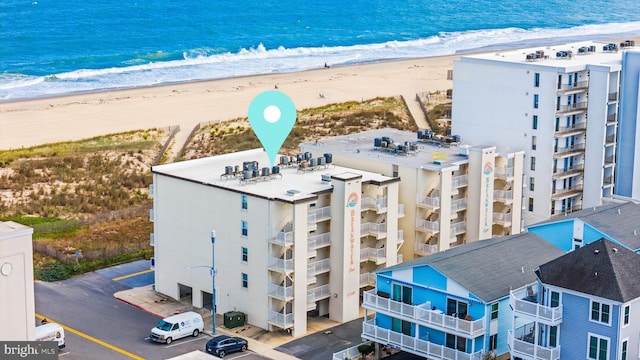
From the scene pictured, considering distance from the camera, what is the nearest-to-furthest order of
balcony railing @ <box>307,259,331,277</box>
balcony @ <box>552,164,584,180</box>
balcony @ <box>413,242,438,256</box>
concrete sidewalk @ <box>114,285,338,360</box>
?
1. concrete sidewalk @ <box>114,285,338,360</box>
2. balcony railing @ <box>307,259,331,277</box>
3. balcony @ <box>413,242,438,256</box>
4. balcony @ <box>552,164,584,180</box>

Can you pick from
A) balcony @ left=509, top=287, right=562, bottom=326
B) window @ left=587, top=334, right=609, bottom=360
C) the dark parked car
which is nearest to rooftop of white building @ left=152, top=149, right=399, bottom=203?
the dark parked car

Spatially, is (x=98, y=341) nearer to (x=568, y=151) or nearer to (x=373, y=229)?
(x=373, y=229)

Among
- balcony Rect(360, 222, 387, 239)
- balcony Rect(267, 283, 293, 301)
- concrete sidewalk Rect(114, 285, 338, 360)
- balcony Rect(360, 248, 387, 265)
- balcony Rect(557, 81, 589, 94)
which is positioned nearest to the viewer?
concrete sidewalk Rect(114, 285, 338, 360)

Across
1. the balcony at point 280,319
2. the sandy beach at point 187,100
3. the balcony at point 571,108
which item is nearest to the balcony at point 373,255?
the balcony at point 280,319

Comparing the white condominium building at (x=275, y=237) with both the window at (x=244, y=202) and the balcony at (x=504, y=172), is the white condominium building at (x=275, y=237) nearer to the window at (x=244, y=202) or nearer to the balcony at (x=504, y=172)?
the window at (x=244, y=202)

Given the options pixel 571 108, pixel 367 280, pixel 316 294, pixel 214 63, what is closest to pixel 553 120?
pixel 571 108

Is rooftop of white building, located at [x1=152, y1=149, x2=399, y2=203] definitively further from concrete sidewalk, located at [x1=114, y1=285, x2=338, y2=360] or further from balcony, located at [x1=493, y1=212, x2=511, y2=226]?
balcony, located at [x1=493, y1=212, x2=511, y2=226]

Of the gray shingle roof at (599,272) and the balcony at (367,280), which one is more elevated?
the gray shingle roof at (599,272)
